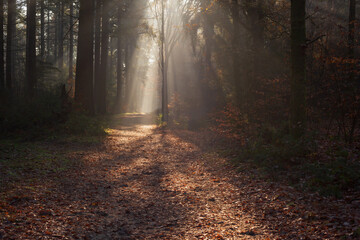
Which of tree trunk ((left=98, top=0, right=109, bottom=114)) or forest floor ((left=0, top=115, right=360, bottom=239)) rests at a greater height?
tree trunk ((left=98, top=0, right=109, bottom=114))

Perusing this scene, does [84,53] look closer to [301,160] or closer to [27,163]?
[27,163]

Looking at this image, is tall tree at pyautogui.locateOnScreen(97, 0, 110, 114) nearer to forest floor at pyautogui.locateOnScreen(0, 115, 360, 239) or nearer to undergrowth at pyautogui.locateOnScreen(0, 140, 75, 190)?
undergrowth at pyautogui.locateOnScreen(0, 140, 75, 190)

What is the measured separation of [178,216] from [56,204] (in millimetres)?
2203

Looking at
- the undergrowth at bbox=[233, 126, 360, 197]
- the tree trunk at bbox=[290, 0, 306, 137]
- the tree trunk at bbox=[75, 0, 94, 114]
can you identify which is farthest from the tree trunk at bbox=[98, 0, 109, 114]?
the undergrowth at bbox=[233, 126, 360, 197]

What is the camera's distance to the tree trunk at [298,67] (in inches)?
304

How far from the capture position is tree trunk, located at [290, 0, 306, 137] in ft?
25.3

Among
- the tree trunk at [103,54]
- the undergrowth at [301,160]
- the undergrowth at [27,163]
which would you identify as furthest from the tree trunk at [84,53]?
the undergrowth at [301,160]

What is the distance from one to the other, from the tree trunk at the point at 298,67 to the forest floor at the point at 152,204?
2.08 metres

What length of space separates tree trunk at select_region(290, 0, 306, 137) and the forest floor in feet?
6.84

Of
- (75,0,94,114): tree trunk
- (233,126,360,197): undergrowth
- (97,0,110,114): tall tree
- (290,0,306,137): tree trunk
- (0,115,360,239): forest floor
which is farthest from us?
(97,0,110,114): tall tree

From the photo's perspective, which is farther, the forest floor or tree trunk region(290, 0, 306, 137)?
tree trunk region(290, 0, 306, 137)

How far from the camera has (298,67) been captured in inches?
306

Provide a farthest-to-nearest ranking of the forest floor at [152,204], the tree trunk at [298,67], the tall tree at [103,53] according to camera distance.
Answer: the tall tree at [103,53] → the tree trunk at [298,67] → the forest floor at [152,204]

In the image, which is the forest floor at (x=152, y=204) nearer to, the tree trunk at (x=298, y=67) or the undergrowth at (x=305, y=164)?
the undergrowth at (x=305, y=164)
